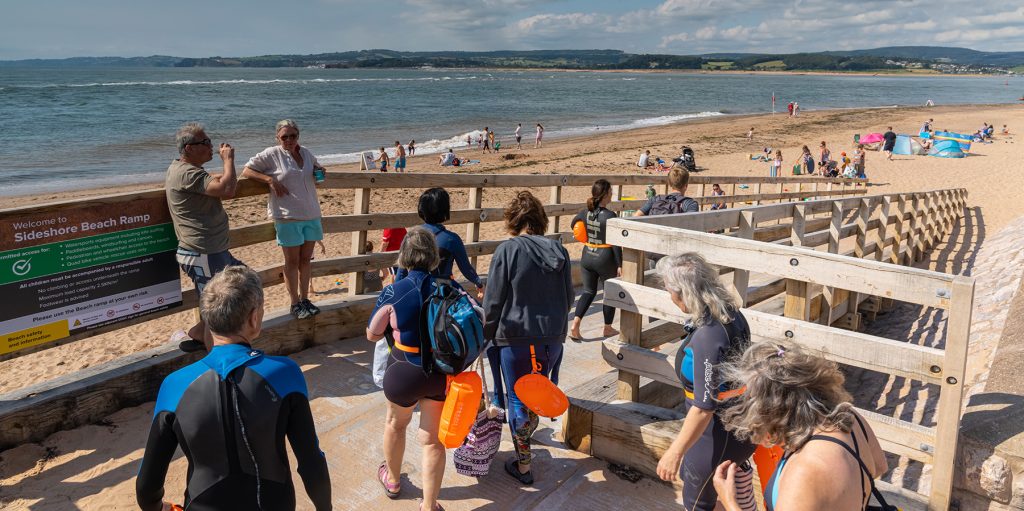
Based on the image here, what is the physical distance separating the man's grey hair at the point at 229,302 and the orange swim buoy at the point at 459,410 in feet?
3.72

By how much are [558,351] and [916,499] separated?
1759 millimetres

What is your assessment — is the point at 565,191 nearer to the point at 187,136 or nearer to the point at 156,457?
the point at 187,136

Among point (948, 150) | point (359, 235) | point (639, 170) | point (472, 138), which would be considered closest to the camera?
point (359, 235)

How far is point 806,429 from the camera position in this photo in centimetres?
193

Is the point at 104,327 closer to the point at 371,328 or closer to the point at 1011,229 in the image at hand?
the point at 371,328

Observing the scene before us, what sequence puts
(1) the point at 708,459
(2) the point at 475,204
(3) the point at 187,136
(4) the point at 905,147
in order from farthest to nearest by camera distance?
(4) the point at 905,147
(2) the point at 475,204
(3) the point at 187,136
(1) the point at 708,459

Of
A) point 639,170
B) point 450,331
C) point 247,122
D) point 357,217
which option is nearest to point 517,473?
point 450,331

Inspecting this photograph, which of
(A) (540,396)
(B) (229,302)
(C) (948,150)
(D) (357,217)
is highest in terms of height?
(B) (229,302)

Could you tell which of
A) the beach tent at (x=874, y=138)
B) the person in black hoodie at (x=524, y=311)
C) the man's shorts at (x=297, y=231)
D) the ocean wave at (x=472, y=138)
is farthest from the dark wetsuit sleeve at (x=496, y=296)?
the beach tent at (x=874, y=138)

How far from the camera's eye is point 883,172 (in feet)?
82.5

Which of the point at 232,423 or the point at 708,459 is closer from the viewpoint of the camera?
the point at 232,423

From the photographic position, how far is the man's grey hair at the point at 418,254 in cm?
317

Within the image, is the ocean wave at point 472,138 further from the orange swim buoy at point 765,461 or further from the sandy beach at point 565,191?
the orange swim buoy at point 765,461

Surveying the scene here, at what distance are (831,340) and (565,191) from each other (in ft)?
53.7
